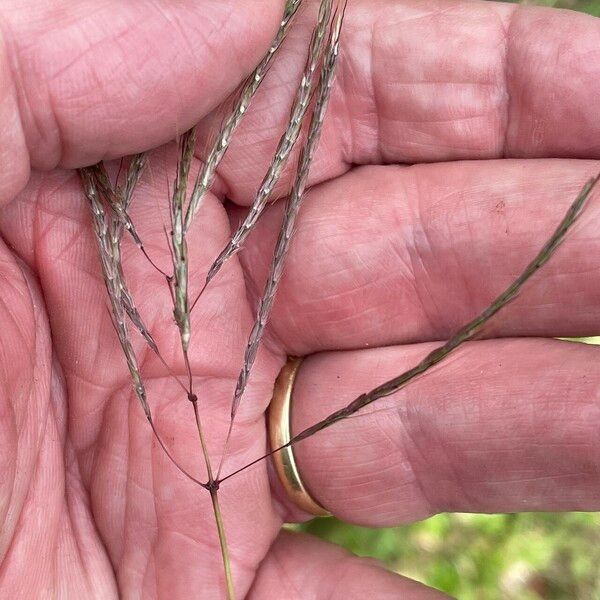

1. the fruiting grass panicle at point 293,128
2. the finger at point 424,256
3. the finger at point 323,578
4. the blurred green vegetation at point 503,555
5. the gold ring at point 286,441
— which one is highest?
the fruiting grass panicle at point 293,128

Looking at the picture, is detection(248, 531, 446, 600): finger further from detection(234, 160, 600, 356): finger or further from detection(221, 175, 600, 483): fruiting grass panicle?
detection(221, 175, 600, 483): fruiting grass panicle

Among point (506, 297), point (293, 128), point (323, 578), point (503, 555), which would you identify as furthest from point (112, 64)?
point (503, 555)

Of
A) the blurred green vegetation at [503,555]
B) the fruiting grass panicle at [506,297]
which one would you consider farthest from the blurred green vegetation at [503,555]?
the fruiting grass panicle at [506,297]

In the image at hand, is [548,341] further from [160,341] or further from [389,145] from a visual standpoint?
[160,341]

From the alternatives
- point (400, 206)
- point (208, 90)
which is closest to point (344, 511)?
point (400, 206)

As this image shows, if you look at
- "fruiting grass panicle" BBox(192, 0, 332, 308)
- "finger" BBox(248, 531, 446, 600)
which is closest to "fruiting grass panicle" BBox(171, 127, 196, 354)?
"fruiting grass panicle" BBox(192, 0, 332, 308)

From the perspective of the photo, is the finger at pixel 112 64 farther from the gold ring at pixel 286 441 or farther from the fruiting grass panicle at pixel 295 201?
the gold ring at pixel 286 441
